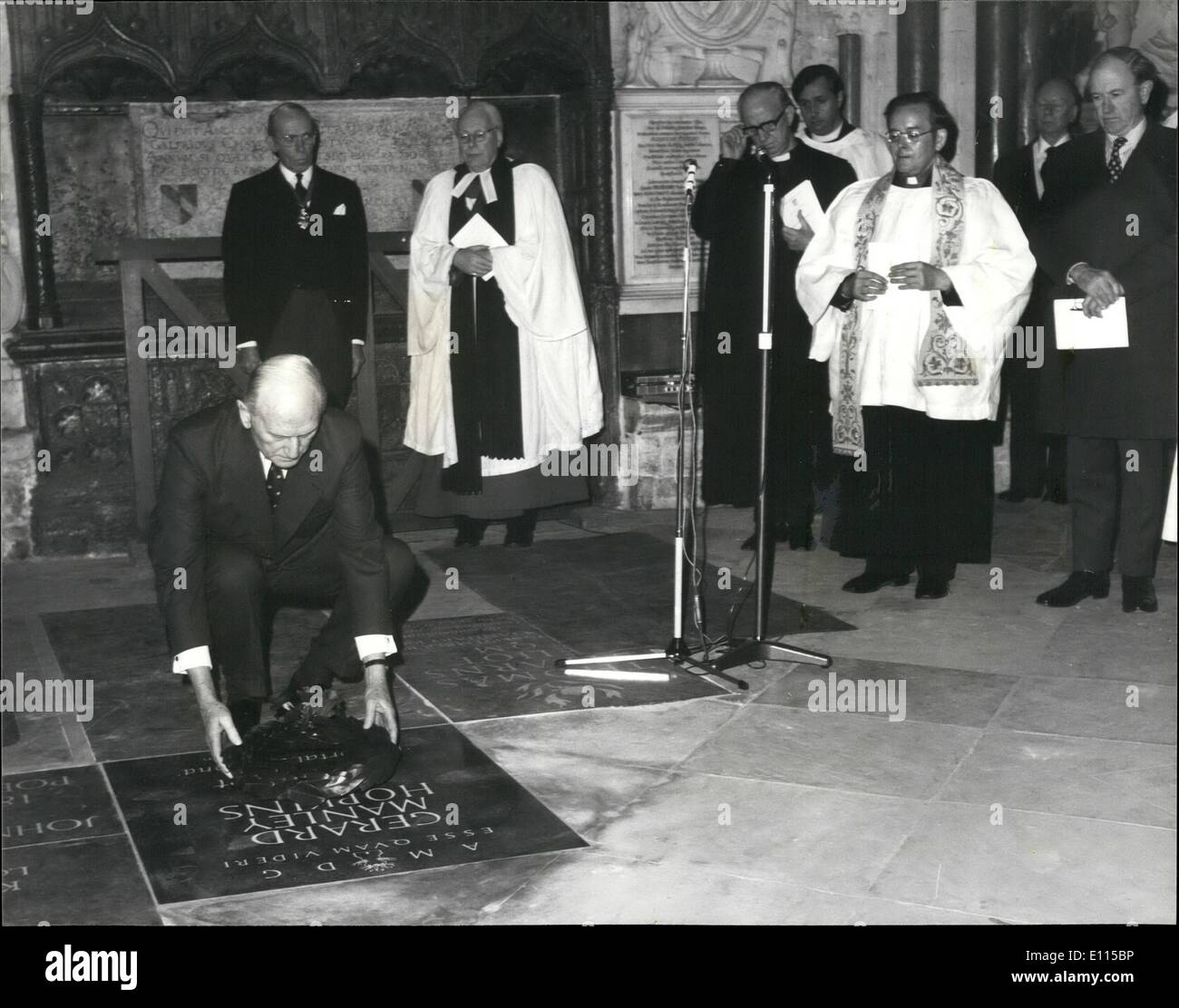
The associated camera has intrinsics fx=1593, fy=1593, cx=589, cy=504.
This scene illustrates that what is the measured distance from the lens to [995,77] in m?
8.68

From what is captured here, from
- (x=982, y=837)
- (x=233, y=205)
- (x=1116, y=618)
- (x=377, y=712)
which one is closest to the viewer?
(x=982, y=837)

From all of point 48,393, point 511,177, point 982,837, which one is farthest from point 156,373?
point 982,837

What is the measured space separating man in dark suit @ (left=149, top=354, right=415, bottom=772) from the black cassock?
8.89ft

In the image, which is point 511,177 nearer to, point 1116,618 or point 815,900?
point 1116,618

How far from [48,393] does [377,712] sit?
4.14 m

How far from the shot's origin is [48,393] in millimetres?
7730

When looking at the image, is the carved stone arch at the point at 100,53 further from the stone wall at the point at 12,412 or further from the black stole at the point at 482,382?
the black stole at the point at 482,382

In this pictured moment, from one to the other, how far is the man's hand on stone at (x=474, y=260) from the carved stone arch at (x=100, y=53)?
5.41 feet

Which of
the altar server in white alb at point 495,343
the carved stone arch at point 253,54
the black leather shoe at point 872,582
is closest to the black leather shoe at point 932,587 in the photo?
the black leather shoe at point 872,582

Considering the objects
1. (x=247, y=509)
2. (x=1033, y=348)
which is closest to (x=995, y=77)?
(x=1033, y=348)

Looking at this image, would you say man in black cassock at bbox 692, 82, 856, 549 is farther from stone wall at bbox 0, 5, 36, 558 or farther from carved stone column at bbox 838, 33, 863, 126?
stone wall at bbox 0, 5, 36, 558

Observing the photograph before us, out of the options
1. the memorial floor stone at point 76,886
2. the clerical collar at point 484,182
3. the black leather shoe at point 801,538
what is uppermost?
the clerical collar at point 484,182

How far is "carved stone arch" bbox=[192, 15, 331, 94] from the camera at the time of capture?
765cm

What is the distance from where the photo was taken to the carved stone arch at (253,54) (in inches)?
301
